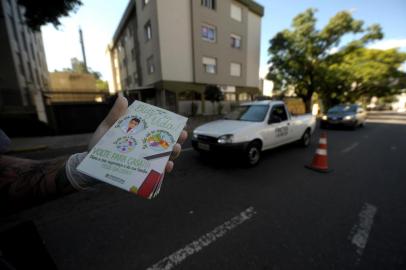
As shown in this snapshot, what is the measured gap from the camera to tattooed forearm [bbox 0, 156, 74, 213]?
2.96ft

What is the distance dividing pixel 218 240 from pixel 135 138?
1697 millimetres

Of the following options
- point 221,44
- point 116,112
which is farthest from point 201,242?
point 221,44

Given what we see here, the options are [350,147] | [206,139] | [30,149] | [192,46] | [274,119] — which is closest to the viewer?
[206,139]

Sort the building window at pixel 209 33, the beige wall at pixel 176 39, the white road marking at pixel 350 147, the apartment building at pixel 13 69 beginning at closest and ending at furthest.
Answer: the white road marking at pixel 350 147, the apartment building at pixel 13 69, the beige wall at pixel 176 39, the building window at pixel 209 33

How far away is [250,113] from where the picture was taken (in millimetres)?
4980

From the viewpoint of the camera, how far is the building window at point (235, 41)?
16.1m

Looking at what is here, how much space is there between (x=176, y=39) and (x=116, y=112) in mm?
13608

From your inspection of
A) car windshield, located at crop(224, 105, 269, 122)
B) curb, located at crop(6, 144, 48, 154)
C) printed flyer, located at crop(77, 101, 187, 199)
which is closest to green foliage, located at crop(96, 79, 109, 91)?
curb, located at crop(6, 144, 48, 154)

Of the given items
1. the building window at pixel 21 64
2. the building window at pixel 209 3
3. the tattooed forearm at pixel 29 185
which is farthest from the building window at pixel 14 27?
the tattooed forearm at pixel 29 185

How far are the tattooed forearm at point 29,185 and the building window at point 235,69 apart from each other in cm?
1730

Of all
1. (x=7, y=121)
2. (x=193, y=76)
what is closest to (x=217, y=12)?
(x=193, y=76)

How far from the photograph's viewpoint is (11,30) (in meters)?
12.6

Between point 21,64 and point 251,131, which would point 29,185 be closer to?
point 251,131

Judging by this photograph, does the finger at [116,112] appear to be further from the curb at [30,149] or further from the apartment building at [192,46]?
the apartment building at [192,46]
